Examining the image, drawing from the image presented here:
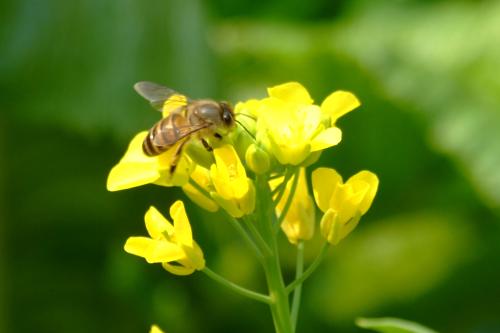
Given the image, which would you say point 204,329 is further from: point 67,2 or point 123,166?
point 123,166

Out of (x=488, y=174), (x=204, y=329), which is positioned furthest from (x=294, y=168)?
(x=204, y=329)

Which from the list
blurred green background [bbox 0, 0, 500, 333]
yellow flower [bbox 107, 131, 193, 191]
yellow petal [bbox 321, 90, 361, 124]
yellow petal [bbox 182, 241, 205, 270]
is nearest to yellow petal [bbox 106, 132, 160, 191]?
yellow flower [bbox 107, 131, 193, 191]

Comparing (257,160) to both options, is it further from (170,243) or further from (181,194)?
(181,194)

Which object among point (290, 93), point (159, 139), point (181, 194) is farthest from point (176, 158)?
point (181, 194)

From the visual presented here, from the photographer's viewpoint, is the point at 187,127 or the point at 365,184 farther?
the point at 187,127

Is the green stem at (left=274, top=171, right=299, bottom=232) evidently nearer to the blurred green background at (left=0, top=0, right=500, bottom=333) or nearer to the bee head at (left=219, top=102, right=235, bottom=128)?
the bee head at (left=219, top=102, right=235, bottom=128)

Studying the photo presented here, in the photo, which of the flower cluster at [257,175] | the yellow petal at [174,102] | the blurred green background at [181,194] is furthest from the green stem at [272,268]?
the blurred green background at [181,194]
